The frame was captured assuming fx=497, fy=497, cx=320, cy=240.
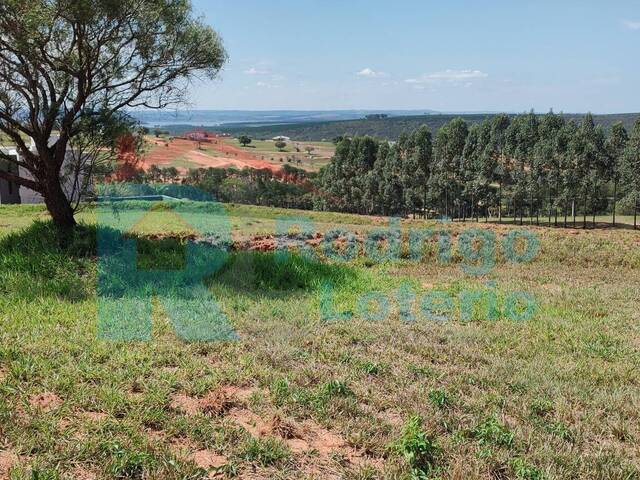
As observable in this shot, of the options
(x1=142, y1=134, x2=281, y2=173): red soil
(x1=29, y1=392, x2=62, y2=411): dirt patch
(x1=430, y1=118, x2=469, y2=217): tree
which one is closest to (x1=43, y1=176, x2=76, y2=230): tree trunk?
(x1=29, y1=392, x2=62, y2=411): dirt patch

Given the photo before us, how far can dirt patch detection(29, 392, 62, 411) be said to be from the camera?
348 centimetres

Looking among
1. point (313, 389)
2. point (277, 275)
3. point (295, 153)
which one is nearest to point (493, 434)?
point (313, 389)

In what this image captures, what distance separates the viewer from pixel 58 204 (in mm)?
8656

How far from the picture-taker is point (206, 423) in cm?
339

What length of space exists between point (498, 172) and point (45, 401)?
4564 cm

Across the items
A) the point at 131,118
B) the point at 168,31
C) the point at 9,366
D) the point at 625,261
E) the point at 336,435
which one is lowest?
the point at 625,261

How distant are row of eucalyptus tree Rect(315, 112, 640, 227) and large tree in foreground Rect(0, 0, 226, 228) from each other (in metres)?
37.0

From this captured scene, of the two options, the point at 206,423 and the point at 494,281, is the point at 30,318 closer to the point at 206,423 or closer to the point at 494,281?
the point at 206,423

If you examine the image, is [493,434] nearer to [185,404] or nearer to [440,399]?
[440,399]

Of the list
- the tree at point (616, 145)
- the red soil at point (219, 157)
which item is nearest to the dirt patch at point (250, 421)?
the red soil at point (219, 157)

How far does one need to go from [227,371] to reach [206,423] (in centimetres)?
87

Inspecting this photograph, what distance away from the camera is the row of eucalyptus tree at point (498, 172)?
39.8 m

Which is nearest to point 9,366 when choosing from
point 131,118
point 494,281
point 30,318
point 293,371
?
point 30,318

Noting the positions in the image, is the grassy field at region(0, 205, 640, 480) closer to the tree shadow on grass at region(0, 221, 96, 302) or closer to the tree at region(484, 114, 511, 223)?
the tree shadow on grass at region(0, 221, 96, 302)
